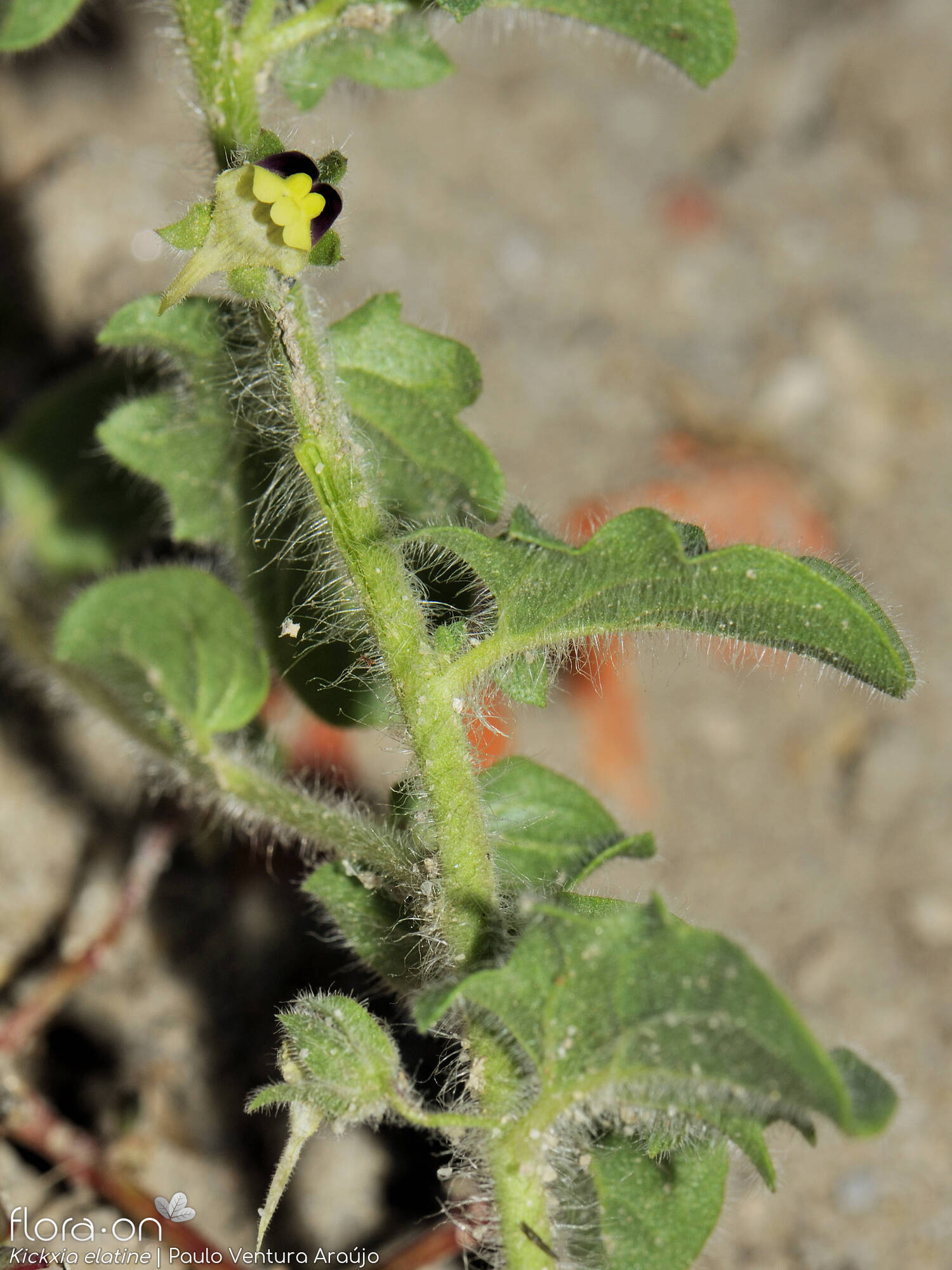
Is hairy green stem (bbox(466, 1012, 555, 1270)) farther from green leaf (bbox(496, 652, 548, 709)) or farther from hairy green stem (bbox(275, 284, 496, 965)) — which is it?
green leaf (bbox(496, 652, 548, 709))

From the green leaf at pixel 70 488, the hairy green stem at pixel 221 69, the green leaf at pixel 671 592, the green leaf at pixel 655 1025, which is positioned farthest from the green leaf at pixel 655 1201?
the green leaf at pixel 70 488

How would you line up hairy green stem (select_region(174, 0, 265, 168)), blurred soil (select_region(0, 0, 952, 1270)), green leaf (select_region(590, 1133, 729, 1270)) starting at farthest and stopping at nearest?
blurred soil (select_region(0, 0, 952, 1270)), hairy green stem (select_region(174, 0, 265, 168)), green leaf (select_region(590, 1133, 729, 1270))

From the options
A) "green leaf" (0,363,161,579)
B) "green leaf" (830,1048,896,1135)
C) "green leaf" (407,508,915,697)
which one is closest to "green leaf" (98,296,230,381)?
"green leaf" (407,508,915,697)

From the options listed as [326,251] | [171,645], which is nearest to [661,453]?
[171,645]

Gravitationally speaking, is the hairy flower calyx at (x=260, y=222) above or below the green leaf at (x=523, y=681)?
above

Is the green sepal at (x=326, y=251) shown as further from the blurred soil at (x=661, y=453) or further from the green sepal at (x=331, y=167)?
the blurred soil at (x=661, y=453)

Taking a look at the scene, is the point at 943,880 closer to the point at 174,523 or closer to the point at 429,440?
the point at 429,440

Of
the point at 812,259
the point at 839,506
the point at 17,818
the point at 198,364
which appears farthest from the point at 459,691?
the point at 812,259
